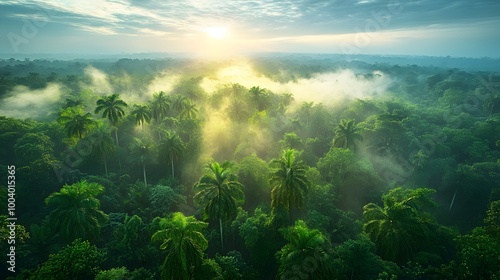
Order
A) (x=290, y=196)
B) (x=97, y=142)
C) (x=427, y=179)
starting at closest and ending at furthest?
(x=290, y=196), (x=97, y=142), (x=427, y=179)

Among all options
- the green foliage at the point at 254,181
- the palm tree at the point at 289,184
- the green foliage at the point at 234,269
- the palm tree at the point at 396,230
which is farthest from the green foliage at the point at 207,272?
the palm tree at the point at 396,230

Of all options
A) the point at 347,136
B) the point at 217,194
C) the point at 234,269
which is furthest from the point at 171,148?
the point at 347,136

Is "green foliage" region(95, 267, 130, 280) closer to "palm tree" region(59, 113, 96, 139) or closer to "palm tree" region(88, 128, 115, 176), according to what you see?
"palm tree" region(88, 128, 115, 176)

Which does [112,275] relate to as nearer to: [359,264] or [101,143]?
[359,264]

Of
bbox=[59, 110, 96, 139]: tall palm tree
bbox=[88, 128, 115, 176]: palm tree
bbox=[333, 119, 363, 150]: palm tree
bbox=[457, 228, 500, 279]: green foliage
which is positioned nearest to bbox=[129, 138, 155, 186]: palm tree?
bbox=[88, 128, 115, 176]: palm tree

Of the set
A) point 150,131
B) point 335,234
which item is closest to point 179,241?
point 335,234

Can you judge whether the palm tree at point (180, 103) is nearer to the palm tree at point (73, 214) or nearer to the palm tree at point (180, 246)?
the palm tree at point (73, 214)

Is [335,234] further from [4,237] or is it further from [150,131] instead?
[150,131]
